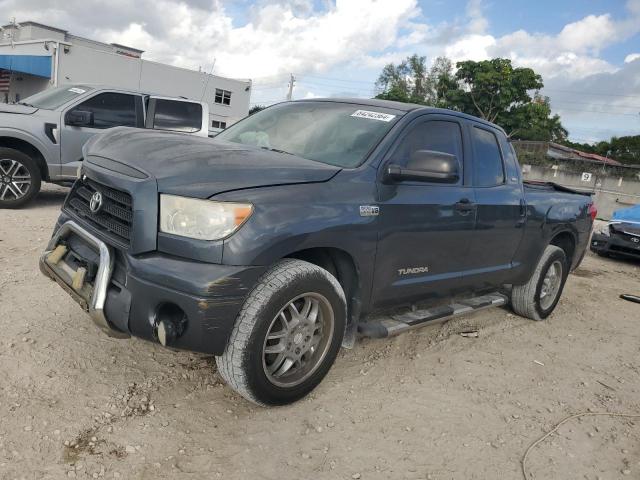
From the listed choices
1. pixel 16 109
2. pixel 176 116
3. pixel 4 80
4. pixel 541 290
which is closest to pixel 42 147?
pixel 16 109

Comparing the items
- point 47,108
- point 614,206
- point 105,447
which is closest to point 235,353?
point 105,447

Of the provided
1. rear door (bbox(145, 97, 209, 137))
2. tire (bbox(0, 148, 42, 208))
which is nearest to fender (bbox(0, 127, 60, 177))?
tire (bbox(0, 148, 42, 208))

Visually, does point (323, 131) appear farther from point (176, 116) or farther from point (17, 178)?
point (176, 116)

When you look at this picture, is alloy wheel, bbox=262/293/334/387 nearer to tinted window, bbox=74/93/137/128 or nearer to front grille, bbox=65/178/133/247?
front grille, bbox=65/178/133/247

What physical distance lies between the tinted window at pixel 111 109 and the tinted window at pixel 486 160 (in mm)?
5878

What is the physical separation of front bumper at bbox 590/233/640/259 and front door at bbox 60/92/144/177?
8.37m

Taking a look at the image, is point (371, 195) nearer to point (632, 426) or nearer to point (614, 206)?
point (632, 426)

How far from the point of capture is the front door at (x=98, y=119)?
773cm

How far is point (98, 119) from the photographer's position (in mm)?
8141

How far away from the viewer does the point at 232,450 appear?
2627 millimetres

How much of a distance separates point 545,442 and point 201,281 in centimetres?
212

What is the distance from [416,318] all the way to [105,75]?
21233 mm

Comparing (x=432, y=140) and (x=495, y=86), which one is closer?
(x=432, y=140)

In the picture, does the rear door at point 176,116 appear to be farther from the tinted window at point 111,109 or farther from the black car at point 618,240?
the black car at point 618,240
